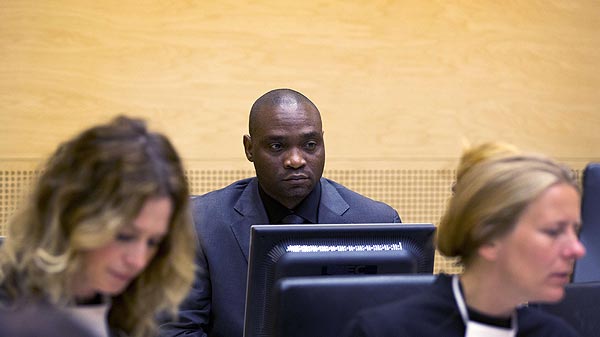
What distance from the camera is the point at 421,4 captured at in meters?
5.49

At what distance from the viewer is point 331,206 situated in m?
3.48

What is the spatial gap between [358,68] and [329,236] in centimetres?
313

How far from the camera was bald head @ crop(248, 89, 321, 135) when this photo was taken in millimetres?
3523

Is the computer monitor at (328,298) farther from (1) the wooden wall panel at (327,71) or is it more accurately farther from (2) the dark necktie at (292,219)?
(1) the wooden wall panel at (327,71)

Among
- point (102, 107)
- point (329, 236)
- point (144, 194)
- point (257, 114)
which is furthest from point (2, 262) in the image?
point (102, 107)

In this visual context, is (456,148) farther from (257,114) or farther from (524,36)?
(257,114)

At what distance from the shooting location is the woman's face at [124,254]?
1.82 metres

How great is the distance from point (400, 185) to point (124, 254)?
391 cm

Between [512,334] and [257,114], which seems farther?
[257,114]

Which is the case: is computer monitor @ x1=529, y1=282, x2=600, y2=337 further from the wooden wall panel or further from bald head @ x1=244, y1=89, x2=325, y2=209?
→ the wooden wall panel

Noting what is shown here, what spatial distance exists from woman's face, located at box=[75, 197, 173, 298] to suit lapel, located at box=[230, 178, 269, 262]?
141cm

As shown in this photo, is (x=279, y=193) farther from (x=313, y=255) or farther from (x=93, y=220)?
(x=93, y=220)

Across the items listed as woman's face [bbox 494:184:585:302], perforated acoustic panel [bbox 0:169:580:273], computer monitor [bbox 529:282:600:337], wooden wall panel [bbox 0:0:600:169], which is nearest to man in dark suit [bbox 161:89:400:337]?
computer monitor [bbox 529:282:600:337]

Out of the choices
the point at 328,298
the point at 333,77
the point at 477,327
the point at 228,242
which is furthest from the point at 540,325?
the point at 333,77
